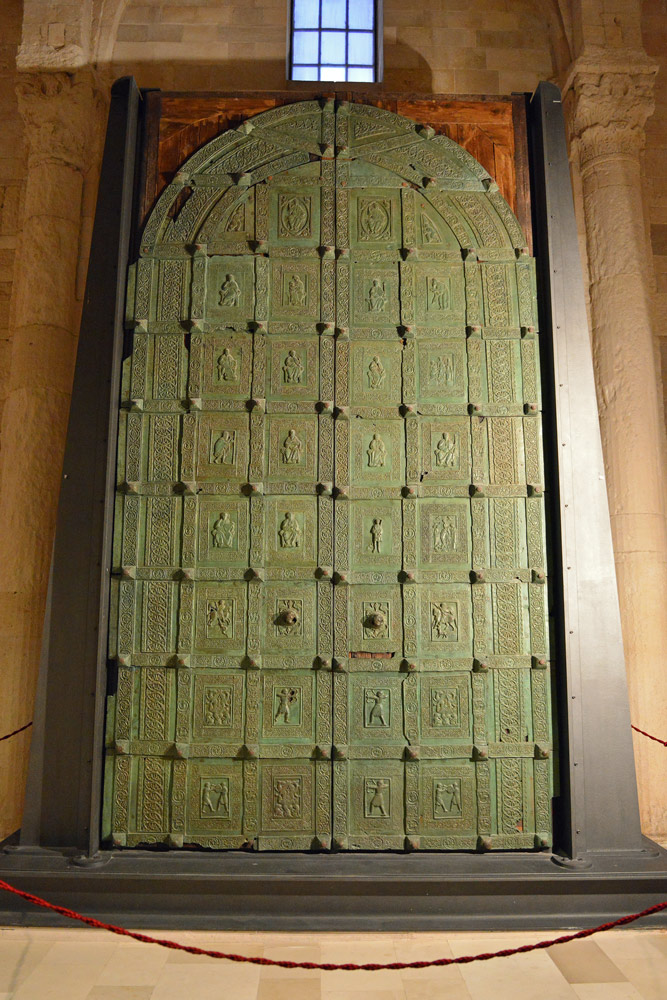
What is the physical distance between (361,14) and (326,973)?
6.67 metres

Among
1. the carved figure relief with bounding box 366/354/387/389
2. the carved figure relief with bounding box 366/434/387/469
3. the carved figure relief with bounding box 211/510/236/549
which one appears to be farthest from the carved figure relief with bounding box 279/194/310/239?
the carved figure relief with bounding box 211/510/236/549

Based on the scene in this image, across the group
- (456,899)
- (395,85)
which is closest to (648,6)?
(395,85)

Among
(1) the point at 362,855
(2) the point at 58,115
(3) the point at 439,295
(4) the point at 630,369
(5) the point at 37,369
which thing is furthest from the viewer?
(2) the point at 58,115

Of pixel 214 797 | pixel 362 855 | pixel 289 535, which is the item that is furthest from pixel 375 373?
pixel 362 855

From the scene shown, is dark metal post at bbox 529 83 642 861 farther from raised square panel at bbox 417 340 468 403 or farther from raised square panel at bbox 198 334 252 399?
raised square panel at bbox 198 334 252 399

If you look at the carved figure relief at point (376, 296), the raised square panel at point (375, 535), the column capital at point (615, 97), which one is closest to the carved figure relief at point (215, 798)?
the raised square panel at point (375, 535)

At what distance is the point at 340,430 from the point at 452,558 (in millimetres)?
946

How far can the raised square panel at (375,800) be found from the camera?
151 inches

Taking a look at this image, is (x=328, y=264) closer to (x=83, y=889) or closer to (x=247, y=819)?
(x=247, y=819)

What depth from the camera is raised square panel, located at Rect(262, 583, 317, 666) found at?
3.95 m

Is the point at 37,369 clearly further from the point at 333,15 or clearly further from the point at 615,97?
the point at 615,97

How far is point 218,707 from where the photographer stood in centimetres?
391

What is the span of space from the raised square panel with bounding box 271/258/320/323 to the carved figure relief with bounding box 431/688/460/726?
2204mm

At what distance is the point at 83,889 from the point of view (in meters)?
3.54
